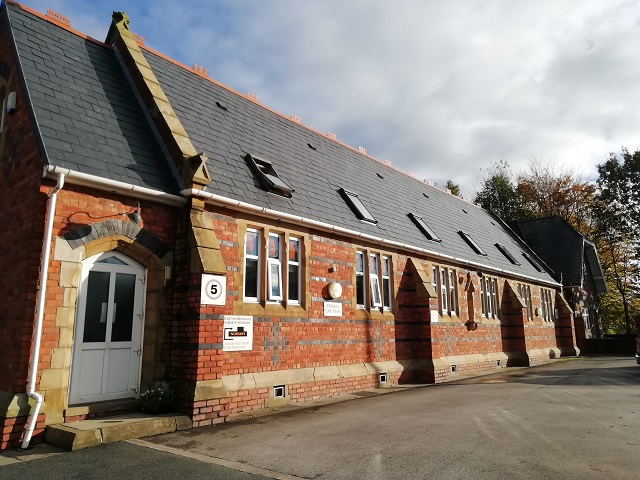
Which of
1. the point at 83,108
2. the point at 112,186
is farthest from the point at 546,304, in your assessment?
the point at 83,108

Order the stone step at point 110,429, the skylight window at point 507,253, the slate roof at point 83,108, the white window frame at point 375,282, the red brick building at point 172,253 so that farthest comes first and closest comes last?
the skylight window at point 507,253 → the white window frame at point 375,282 → the slate roof at point 83,108 → the red brick building at point 172,253 → the stone step at point 110,429

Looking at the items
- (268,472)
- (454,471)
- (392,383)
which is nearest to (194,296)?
(268,472)

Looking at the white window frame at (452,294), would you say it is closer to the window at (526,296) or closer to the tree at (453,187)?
the window at (526,296)

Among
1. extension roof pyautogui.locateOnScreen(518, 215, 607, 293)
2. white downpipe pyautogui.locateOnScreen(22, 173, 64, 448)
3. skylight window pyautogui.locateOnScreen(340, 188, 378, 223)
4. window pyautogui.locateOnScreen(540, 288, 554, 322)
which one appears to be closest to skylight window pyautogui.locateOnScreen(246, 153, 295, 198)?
skylight window pyautogui.locateOnScreen(340, 188, 378, 223)

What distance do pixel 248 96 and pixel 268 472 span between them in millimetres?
13091

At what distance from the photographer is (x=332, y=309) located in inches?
468

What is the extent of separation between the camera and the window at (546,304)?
2662 cm

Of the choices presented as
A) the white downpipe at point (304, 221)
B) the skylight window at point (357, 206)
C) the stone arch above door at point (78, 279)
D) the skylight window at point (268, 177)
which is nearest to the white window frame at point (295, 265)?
the white downpipe at point (304, 221)

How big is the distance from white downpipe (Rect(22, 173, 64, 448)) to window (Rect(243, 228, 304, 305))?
3.84m

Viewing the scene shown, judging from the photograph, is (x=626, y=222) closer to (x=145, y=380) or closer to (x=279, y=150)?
(x=279, y=150)

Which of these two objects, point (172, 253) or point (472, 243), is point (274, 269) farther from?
point (472, 243)

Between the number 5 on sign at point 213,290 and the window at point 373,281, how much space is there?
537 cm

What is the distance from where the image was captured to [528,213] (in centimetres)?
4478

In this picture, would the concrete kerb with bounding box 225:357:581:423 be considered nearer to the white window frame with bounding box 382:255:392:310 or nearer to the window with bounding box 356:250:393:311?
the window with bounding box 356:250:393:311
